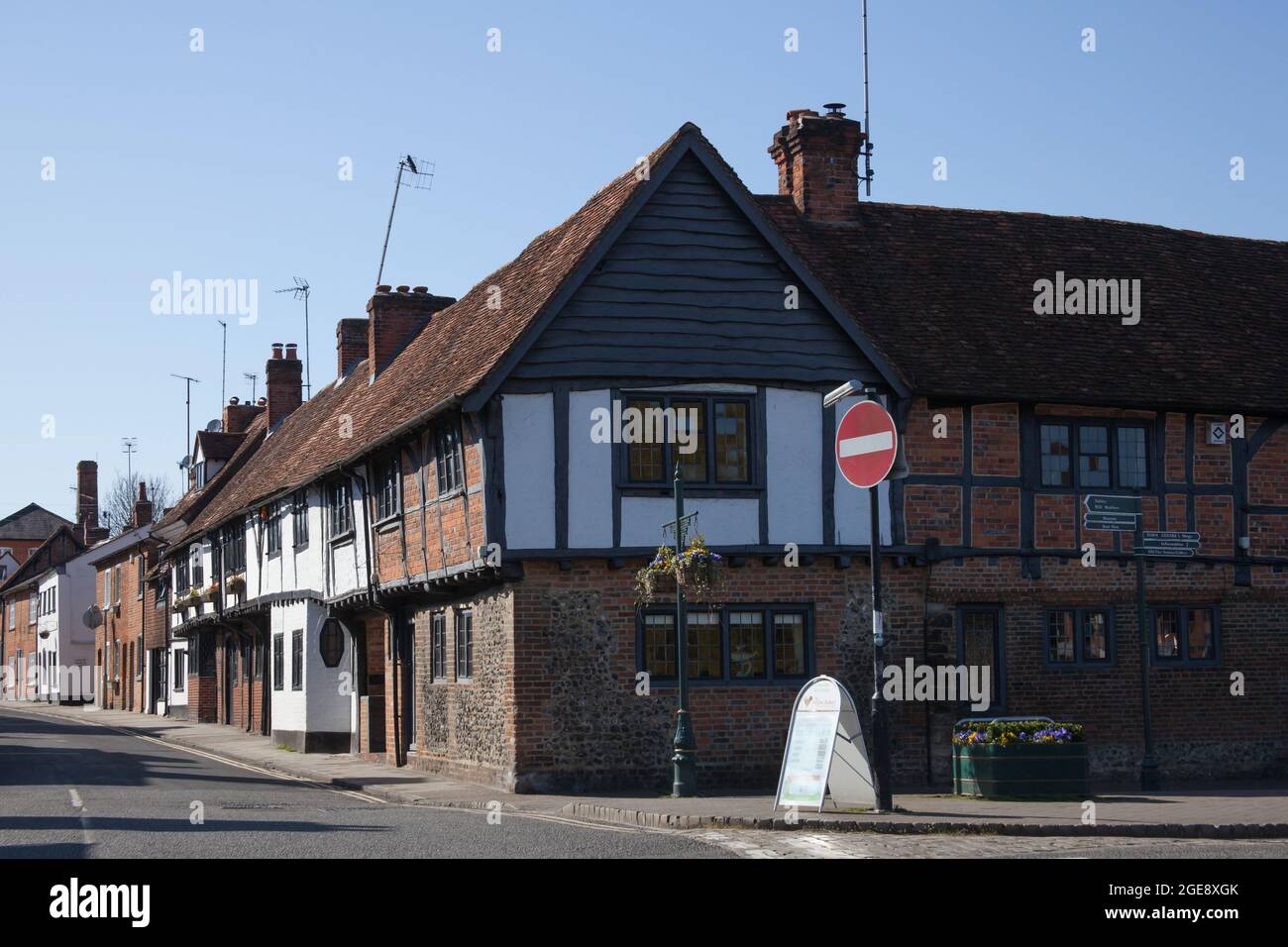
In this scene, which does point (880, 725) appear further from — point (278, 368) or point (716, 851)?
point (278, 368)

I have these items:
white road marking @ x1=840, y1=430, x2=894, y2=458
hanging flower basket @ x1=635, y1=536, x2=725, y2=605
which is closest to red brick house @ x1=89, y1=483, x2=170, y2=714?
hanging flower basket @ x1=635, y1=536, x2=725, y2=605

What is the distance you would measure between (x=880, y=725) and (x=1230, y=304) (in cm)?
1375

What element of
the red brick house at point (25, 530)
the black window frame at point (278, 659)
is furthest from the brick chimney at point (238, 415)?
the red brick house at point (25, 530)

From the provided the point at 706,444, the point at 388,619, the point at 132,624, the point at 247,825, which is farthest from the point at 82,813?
the point at 132,624

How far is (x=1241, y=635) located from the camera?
2395 cm

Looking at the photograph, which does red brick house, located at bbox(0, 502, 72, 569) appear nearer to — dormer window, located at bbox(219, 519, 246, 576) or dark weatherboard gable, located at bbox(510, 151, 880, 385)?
dormer window, located at bbox(219, 519, 246, 576)

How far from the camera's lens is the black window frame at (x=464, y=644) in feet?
74.9

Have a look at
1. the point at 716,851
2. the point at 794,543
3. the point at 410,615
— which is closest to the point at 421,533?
the point at 410,615

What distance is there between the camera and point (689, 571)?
19109 millimetres

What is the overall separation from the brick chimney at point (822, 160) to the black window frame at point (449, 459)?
7.34 meters

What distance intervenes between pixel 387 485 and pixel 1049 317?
1096 cm

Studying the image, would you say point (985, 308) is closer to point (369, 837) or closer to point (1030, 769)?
point (1030, 769)

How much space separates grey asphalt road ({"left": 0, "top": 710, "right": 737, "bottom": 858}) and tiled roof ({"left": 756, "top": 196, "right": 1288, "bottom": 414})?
32.3 ft

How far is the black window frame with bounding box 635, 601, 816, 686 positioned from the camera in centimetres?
2142
